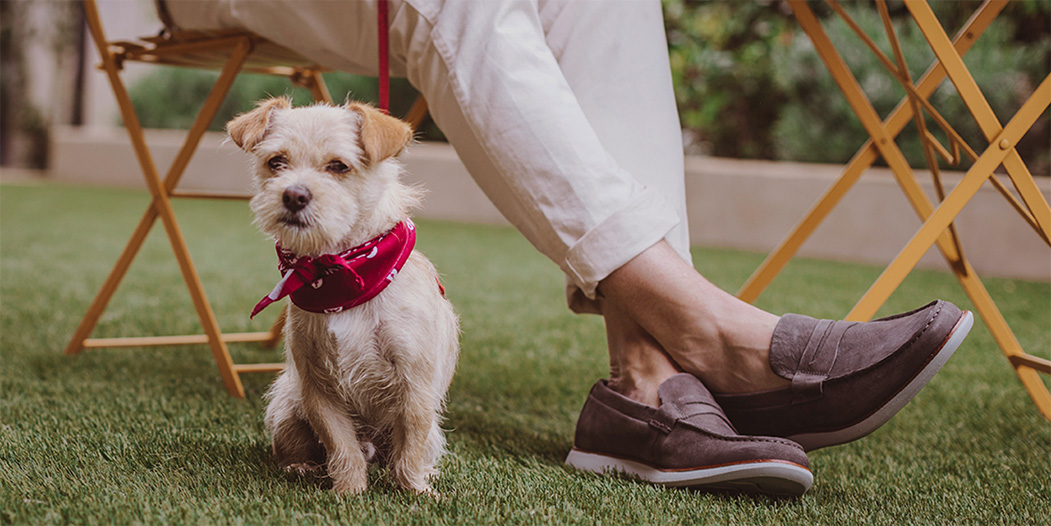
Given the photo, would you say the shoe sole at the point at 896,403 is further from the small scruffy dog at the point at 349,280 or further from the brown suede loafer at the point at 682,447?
the small scruffy dog at the point at 349,280

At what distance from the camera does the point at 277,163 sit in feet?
3.54

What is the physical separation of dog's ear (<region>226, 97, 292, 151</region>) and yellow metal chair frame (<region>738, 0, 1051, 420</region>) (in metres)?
0.98

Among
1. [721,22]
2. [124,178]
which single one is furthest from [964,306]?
[124,178]

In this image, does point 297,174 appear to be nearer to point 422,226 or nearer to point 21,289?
point 21,289

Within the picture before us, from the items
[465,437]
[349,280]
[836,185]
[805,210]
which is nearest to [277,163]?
[349,280]

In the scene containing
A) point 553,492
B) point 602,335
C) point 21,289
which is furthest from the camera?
point 21,289

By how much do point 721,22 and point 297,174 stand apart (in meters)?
5.43

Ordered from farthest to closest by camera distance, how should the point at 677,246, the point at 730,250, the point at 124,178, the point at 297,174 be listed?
the point at 124,178 → the point at 730,250 → the point at 677,246 → the point at 297,174

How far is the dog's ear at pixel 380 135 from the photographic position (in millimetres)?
1061

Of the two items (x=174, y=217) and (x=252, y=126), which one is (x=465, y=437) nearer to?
(x=252, y=126)

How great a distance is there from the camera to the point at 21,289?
2.75m

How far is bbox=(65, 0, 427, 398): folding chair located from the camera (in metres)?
1.70

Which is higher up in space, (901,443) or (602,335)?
(901,443)

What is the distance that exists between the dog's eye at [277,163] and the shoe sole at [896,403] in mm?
832
